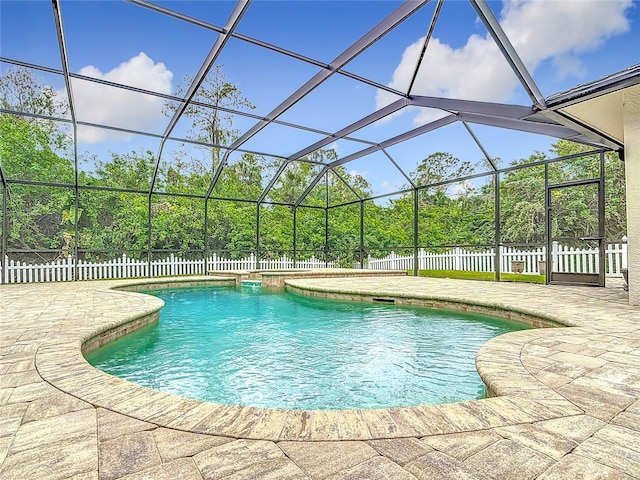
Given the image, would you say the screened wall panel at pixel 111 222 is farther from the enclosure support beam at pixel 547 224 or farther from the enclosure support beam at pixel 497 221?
the enclosure support beam at pixel 547 224

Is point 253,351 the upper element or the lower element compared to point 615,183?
lower

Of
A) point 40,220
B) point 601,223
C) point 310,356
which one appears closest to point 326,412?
point 310,356

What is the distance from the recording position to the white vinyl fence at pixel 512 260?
7.78 metres

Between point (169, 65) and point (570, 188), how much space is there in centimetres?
883

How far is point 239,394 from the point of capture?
2.61 metres

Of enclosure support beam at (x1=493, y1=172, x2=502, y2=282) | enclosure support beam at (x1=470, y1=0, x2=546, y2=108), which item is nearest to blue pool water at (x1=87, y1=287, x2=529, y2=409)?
enclosure support beam at (x1=470, y1=0, x2=546, y2=108)

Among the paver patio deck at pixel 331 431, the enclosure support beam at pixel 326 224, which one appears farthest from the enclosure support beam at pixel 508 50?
the enclosure support beam at pixel 326 224

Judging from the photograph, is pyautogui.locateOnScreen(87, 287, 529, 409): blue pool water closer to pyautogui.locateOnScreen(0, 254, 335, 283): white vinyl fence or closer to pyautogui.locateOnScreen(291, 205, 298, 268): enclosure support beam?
pyautogui.locateOnScreen(0, 254, 335, 283): white vinyl fence

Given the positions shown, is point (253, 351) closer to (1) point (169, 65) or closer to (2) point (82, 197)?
(1) point (169, 65)

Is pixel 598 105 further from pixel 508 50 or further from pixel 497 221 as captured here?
pixel 497 221

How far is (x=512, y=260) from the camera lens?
31.8 feet

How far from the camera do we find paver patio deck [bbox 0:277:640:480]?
1227mm

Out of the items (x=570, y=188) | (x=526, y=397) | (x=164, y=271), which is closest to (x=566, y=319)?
(x=526, y=397)

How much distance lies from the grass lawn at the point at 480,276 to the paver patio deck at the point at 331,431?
23.6 ft
